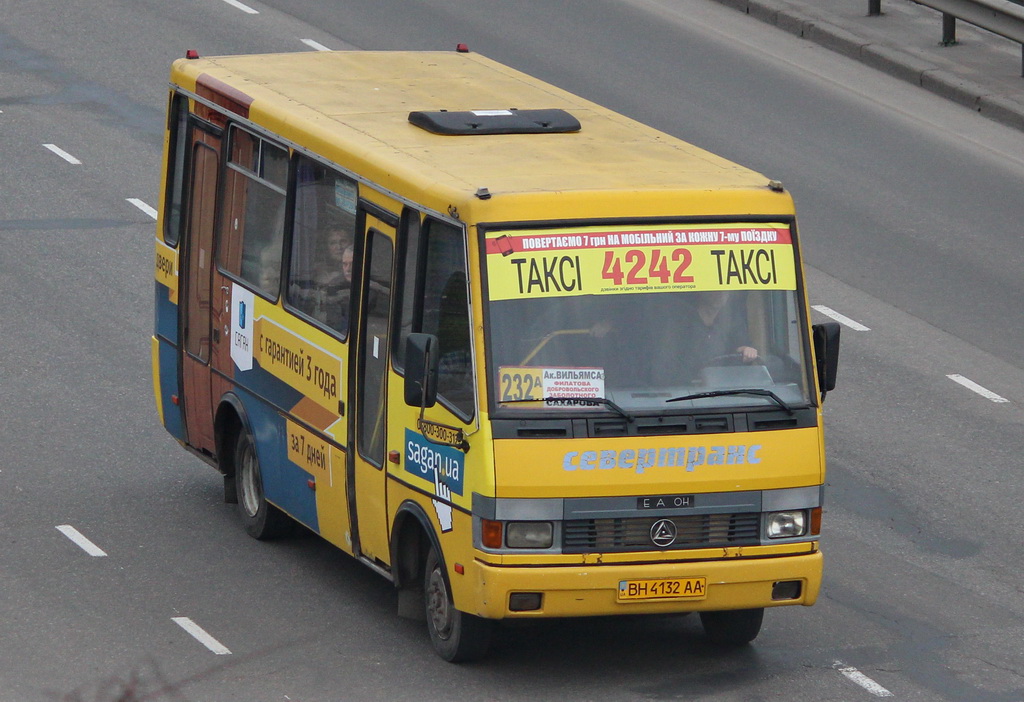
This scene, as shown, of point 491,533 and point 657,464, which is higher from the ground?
point 657,464

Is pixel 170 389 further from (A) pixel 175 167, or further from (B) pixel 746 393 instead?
(B) pixel 746 393

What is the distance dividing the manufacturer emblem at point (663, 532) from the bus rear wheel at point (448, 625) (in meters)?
1.01

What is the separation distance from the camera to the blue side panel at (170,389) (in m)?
13.1

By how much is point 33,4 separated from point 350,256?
50.4ft

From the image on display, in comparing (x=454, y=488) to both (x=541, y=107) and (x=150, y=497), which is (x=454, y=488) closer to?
(x=541, y=107)

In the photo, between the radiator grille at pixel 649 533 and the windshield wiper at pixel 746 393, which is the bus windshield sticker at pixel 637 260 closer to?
the windshield wiper at pixel 746 393

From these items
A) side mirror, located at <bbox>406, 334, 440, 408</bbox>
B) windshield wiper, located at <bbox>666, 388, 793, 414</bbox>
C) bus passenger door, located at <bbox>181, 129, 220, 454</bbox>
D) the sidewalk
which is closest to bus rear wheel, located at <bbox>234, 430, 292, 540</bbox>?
bus passenger door, located at <bbox>181, 129, 220, 454</bbox>

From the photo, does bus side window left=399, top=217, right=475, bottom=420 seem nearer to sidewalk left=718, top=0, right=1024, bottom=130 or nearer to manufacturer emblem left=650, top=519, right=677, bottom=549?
manufacturer emblem left=650, top=519, right=677, bottom=549

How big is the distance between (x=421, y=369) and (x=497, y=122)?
6.47ft

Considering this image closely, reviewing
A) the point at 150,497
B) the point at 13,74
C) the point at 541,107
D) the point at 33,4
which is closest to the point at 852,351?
the point at 541,107

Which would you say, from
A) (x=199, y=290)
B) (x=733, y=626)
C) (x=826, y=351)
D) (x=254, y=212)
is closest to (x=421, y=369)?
(x=826, y=351)

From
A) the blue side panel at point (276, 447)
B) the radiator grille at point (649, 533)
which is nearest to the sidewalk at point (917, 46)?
the blue side panel at point (276, 447)

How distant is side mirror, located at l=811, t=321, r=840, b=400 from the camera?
9.99 meters

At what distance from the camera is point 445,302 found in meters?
9.77
